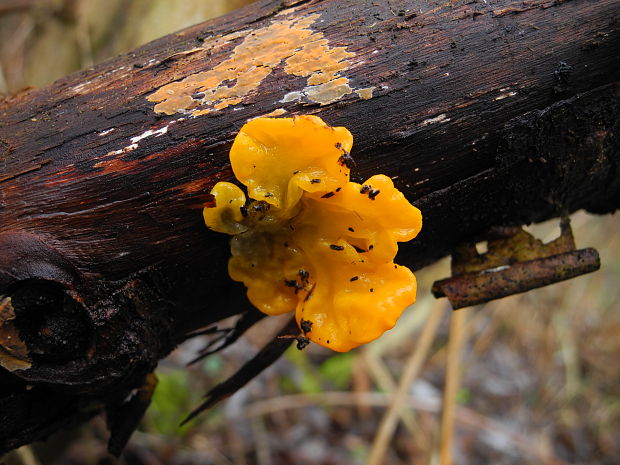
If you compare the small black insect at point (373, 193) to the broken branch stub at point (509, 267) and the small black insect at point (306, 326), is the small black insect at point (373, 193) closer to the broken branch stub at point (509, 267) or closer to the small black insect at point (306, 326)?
the small black insect at point (306, 326)

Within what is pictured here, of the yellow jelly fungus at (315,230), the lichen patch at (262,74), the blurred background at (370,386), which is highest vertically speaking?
the lichen patch at (262,74)

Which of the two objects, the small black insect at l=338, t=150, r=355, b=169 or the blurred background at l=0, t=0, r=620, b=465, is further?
the blurred background at l=0, t=0, r=620, b=465

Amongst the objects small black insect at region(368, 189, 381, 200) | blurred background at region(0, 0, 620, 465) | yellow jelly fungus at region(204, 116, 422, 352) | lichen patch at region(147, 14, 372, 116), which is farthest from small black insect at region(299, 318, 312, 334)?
blurred background at region(0, 0, 620, 465)

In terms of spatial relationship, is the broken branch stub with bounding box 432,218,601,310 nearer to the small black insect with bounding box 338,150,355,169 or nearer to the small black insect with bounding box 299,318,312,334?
the small black insect with bounding box 299,318,312,334

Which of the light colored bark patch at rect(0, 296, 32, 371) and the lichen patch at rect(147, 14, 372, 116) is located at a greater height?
the lichen patch at rect(147, 14, 372, 116)

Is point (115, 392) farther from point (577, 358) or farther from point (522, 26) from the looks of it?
point (577, 358)

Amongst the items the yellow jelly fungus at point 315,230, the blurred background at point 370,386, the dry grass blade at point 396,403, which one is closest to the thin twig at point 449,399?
the blurred background at point 370,386
